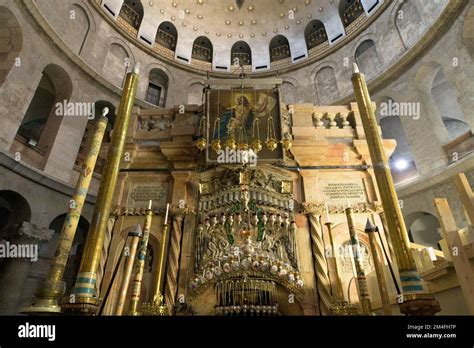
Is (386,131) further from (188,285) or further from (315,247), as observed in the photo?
(188,285)

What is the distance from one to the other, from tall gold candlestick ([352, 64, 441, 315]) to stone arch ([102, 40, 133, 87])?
16.6m

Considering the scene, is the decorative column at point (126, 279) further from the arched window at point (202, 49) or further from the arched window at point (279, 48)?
the arched window at point (279, 48)

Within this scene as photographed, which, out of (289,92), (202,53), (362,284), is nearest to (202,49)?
(202,53)

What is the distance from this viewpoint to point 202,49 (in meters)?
23.5

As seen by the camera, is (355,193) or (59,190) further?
(59,190)

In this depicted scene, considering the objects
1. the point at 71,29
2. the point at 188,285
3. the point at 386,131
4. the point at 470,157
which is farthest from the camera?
the point at 386,131

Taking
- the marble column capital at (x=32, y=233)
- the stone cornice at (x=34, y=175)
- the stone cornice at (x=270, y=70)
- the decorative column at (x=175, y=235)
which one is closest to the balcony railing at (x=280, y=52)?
the stone cornice at (x=270, y=70)

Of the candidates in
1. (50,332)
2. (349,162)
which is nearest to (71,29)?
(349,162)

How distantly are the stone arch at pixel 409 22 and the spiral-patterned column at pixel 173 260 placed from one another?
1609cm

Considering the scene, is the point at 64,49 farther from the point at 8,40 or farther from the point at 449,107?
the point at 449,107

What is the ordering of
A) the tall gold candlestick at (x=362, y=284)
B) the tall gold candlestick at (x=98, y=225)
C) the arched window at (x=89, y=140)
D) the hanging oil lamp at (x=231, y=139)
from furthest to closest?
1. the arched window at (x=89, y=140)
2. the hanging oil lamp at (x=231, y=139)
3. the tall gold candlestick at (x=362, y=284)
4. the tall gold candlestick at (x=98, y=225)

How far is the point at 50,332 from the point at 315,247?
6072 millimetres

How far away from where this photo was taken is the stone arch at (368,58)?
18.2 m

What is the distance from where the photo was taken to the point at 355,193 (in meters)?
8.02
